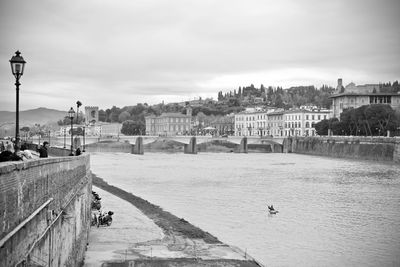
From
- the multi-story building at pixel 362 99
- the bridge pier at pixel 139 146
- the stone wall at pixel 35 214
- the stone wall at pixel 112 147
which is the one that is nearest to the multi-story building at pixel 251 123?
the multi-story building at pixel 362 99

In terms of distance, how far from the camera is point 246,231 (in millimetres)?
25281

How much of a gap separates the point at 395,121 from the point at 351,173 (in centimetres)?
4564

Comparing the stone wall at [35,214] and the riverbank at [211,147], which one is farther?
the riverbank at [211,147]

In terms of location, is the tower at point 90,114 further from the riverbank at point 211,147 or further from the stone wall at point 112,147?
the stone wall at point 112,147

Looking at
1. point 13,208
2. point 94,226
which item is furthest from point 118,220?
point 13,208

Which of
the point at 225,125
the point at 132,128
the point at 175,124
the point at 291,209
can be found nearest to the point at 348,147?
the point at 291,209

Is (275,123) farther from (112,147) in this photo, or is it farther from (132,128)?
(132,128)

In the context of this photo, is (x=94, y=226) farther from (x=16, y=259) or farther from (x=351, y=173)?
(x=351, y=173)

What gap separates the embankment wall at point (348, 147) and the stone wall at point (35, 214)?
71.5 metres

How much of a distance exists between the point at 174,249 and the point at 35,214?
42.0 feet

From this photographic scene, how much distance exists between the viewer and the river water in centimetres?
2158

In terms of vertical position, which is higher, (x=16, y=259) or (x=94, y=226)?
(x=16, y=259)

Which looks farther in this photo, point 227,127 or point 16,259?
point 227,127

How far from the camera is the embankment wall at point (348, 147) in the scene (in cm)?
8019
